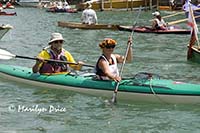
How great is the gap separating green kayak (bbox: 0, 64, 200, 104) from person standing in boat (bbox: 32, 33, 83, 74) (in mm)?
163

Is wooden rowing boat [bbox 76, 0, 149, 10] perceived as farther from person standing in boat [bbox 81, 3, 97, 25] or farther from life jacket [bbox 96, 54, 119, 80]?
life jacket [bbox 96, 54, 119, 80]

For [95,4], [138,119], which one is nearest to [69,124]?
[138,119]

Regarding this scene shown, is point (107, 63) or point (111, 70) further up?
point (107, 63)

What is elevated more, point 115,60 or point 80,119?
point 115,60

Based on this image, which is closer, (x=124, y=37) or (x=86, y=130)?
(x=86, y=130)

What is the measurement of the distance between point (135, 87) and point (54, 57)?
168 centimetres

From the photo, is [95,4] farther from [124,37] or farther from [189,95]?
[189,95]

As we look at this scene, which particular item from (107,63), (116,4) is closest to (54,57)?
(107,63)

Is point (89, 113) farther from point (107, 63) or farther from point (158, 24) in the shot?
point (158, 24)

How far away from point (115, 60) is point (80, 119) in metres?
1.43

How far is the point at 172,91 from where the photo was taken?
356 inches

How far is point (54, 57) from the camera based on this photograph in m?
10.1

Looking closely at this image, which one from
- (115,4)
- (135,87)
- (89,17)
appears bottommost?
(115,4)

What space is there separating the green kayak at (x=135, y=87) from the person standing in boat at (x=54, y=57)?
0.54ft
